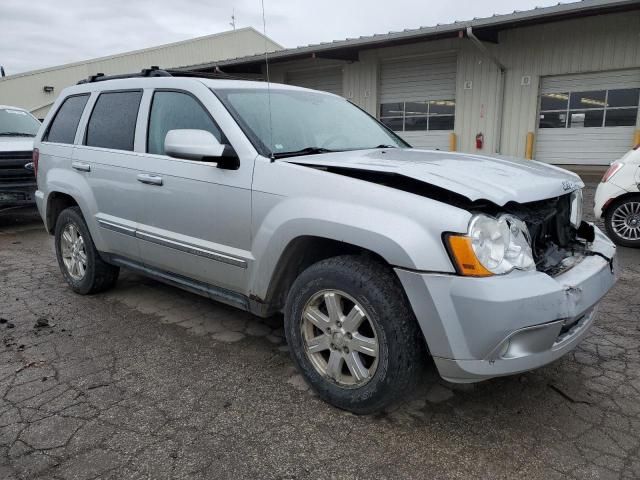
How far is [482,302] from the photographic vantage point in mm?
2141

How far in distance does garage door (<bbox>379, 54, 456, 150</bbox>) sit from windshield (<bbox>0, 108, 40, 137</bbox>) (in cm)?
973

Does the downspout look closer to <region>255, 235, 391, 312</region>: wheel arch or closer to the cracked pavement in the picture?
the cracked pavement

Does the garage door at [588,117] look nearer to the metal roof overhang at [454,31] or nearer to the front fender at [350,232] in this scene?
the metal roof overhang at [454,31]

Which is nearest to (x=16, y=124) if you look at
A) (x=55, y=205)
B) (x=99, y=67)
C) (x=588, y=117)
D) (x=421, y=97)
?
(x=55, y=205)

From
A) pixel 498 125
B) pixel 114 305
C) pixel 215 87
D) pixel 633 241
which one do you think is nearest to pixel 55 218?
pixel 114 305

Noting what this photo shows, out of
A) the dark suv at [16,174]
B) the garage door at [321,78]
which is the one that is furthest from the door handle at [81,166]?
the garage door at [321,78]

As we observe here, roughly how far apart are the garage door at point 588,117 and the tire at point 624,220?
6.88 metres

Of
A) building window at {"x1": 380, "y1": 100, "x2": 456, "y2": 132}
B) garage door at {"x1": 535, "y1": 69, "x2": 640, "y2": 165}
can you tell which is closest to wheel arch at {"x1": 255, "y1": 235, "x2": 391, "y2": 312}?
garage door at {"x1": 535, "y1": 69, "x2": 640, "y2": 165}

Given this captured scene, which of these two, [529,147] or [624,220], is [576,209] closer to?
[624,220]

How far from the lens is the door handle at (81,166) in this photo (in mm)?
4188

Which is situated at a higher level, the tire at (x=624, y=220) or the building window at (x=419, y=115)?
the building window at (x=419, y=115)

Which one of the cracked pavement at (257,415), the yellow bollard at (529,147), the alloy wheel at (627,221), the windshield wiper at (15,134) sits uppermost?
the windshield wiper at (15,134)

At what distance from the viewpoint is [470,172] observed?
8.73 feet

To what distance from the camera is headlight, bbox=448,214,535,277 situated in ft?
7.13
